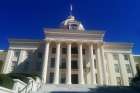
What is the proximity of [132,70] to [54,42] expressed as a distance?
18362mm

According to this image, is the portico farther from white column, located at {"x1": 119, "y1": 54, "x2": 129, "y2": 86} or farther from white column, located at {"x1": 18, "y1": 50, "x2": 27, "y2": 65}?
white column, located at {"x1": 119, "y1": 54, "x2": 129, "y2": 86}

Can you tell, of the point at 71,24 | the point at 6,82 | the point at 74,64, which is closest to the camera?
the point at 6,82

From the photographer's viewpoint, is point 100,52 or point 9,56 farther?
point 9,56

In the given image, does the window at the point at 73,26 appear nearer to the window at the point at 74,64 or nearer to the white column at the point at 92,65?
the white column at the point at 92,65

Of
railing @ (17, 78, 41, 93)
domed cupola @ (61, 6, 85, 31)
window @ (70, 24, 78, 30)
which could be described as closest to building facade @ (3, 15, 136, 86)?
window @ (70, 24, 78, 30)

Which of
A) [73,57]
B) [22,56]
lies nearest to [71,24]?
[73,57]

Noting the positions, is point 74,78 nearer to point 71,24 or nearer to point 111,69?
point 111,69

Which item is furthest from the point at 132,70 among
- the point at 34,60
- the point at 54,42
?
the point at 34,60

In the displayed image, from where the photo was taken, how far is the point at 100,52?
1475 inches

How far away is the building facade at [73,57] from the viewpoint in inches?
1401

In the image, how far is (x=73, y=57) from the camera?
1540 inches

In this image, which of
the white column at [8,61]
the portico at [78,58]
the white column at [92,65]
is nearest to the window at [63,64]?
the portico at [78,58]

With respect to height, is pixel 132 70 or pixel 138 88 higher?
pixel 132 70

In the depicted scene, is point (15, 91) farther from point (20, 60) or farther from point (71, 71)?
point (20, 60)
